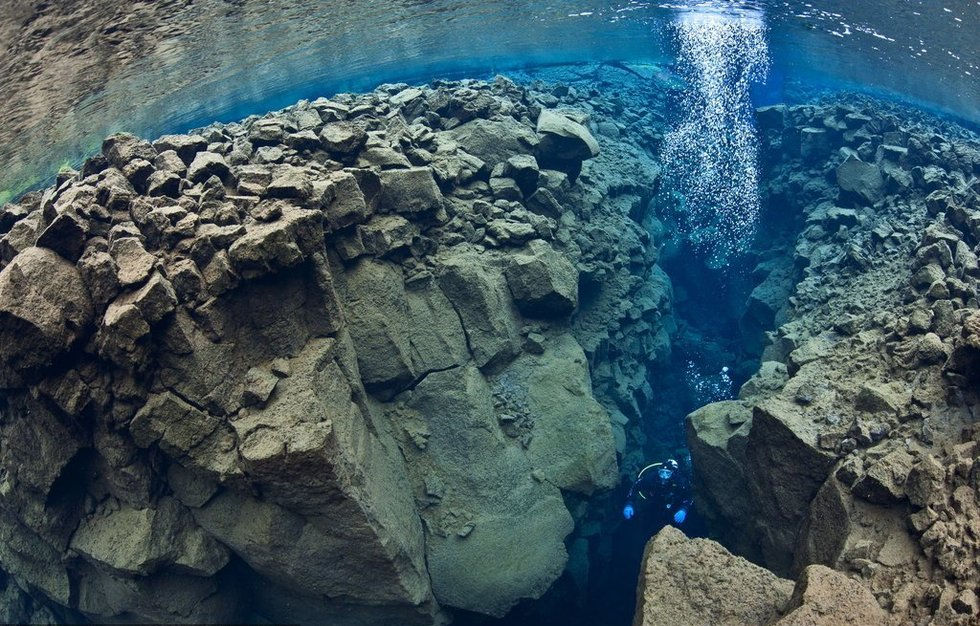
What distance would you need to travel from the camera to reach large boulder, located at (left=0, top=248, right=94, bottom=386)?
193 inches

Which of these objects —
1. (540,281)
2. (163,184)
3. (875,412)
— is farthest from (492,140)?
(875,412)

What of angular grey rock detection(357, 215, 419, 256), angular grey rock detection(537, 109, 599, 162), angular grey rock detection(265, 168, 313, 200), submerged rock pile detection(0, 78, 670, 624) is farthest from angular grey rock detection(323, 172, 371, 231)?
angular grey rock detection(537, 109, 599, 162)

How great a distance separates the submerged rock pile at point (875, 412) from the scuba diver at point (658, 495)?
235 centimetres

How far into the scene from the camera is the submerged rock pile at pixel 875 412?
14.4ft

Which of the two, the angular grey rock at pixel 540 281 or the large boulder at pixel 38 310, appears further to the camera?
the angular grey rock at pixel 540 281

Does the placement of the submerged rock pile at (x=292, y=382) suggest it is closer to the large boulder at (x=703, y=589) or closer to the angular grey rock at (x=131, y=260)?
the angular grey rock at (x=131, y=260)

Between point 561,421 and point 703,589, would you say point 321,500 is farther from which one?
point 561,421

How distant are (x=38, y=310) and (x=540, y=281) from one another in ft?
20.4

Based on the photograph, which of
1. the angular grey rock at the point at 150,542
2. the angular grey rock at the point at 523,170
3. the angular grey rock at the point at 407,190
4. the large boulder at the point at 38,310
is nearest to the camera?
the large boulder at the point at 38,310

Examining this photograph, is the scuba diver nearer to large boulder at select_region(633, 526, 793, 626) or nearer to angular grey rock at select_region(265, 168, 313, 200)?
large boulder at select_region(633, 526, 793, 626)

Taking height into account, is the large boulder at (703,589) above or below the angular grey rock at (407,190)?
below

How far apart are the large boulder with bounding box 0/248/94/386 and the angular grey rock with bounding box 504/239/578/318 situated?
5533 millimetres

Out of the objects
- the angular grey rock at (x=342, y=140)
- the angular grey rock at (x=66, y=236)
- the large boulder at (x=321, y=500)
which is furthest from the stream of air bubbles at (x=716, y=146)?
the angular grey rock at (x=66, y=236)

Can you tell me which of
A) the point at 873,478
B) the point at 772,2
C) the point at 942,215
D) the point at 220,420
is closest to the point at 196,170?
the point at 220,420
